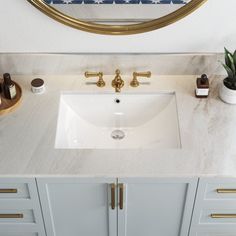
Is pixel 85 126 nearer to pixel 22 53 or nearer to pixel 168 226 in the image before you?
pixel 22 53

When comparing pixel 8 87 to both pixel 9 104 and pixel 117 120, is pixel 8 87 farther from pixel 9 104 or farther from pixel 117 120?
pixel 117 120

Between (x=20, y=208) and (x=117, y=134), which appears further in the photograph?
(x=117, y=134)

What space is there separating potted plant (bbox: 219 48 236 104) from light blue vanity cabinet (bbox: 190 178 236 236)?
→ 1.19 ft

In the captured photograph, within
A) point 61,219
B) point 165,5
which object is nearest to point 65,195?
point 61,219

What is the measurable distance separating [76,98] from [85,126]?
0.13 metres

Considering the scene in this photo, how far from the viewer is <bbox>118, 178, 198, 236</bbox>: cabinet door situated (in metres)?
1.55

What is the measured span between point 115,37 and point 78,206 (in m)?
0.71

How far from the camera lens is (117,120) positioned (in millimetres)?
1888

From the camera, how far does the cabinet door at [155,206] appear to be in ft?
5.10

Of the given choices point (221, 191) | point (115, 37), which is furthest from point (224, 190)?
point (115, 37)

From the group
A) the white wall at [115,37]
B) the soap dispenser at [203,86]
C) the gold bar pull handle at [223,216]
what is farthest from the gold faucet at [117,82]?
the gold bar pull handle at [223,216]

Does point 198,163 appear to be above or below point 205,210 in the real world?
above

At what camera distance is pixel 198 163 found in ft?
5.01

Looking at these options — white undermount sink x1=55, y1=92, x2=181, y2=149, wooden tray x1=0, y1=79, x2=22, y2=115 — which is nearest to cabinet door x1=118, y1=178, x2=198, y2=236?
white undermount sink x1=55, y1=92, x2=181, y2=149
